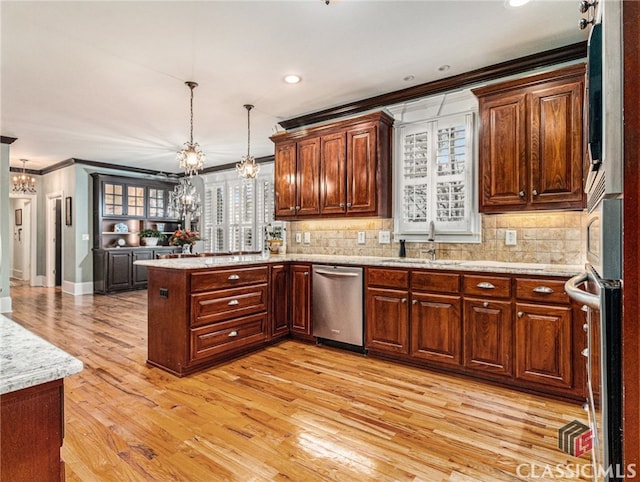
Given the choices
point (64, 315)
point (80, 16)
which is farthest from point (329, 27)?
point (64, 315)

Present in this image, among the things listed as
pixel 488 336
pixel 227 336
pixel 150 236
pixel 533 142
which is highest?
pixel 533 142

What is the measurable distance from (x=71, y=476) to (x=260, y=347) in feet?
6.55

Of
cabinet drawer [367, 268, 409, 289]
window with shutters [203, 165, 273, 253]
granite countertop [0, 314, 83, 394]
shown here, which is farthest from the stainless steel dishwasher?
window with shutters [203, 165, 273, 253]

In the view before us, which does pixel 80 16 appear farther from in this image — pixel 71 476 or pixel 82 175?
pixel 82 175

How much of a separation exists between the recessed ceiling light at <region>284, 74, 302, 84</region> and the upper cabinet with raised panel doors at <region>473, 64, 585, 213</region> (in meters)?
1.68

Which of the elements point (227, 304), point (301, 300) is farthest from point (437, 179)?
point (227, 304)

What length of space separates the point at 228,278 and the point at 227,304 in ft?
0.77

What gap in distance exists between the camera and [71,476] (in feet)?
5.49

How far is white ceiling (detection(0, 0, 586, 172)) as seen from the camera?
2434 millimetres

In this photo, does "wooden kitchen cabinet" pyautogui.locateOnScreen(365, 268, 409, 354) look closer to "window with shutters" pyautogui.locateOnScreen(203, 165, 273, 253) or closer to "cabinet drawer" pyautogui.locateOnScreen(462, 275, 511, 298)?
"cabinet drawer" pyautogui.locateOnScreen(462, 275, 511, 298)

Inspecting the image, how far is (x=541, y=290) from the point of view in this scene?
2502mm

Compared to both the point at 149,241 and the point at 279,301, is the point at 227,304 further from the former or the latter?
the point at 149,241

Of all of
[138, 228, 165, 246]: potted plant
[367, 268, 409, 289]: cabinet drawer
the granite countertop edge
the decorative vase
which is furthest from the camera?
the decorative vase

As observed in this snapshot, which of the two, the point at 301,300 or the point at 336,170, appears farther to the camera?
the point at 336,170
